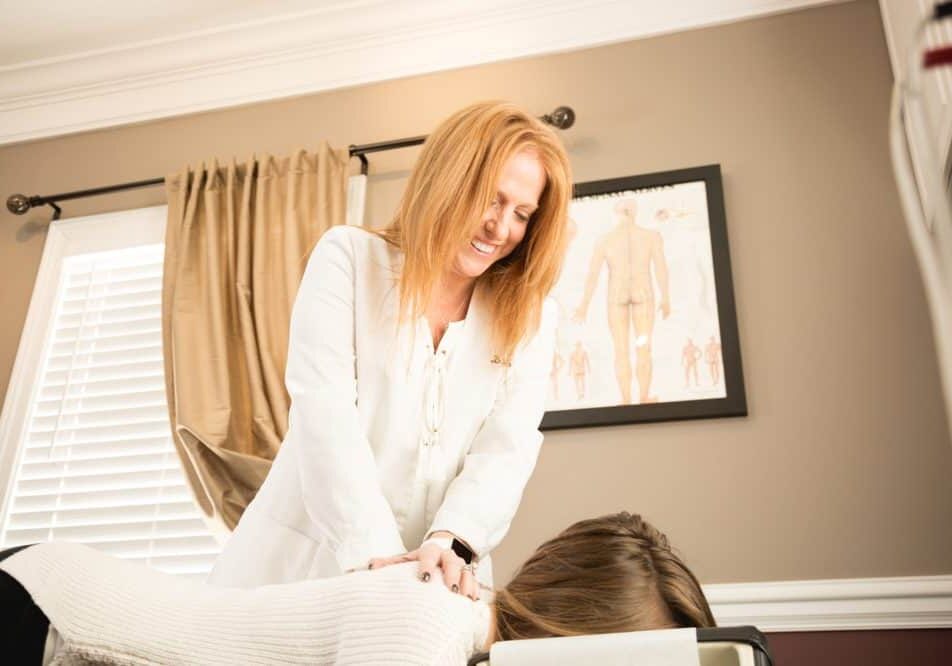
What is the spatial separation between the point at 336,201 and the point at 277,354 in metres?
0.56

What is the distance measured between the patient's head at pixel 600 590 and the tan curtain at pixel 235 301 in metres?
1.71

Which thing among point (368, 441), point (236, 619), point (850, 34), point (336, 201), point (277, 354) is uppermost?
point (850, 34)

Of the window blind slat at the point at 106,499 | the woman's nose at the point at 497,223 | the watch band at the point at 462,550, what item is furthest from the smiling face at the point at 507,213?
the window blind slat at the point at 106,499

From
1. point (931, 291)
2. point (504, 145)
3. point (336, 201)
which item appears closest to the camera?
point (931, 291)

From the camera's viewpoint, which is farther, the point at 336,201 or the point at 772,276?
the point at 336,201

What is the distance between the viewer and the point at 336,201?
2.99m

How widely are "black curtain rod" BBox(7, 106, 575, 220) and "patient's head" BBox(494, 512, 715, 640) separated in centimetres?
198

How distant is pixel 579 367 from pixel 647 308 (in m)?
0.27

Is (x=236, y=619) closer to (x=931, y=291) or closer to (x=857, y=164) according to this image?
(x=931, y=291)

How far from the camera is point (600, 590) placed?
3.43ft

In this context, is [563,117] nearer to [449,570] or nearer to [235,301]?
[235,301]

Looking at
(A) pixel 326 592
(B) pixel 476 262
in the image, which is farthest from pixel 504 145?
(A) pixel 326 592

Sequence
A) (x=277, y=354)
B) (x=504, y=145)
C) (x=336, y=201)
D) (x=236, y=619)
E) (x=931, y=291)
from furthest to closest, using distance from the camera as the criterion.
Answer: (x=336, y=201)
(x=277, y=354)
(x=504, y=145)
(x=236, y=619)
(x=931, y=291)

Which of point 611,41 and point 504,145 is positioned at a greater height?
point 611,41
